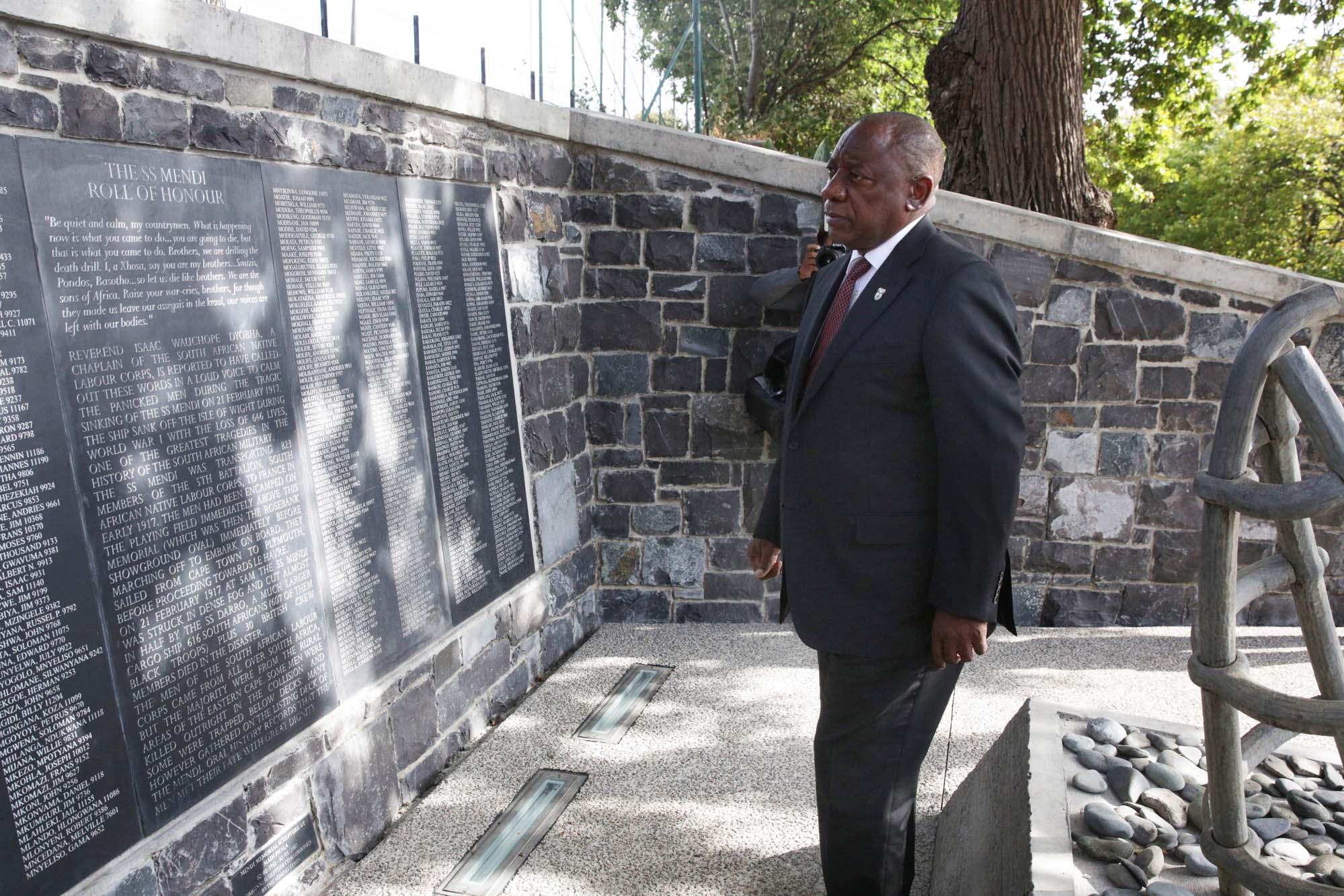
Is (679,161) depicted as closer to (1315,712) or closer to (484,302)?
(484,302)

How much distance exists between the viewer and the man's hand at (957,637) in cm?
224

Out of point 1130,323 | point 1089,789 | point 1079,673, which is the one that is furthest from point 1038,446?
point 1089,789

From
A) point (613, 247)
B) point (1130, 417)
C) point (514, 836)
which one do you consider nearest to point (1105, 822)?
point (514, 836)

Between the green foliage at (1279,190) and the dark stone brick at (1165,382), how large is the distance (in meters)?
17.0

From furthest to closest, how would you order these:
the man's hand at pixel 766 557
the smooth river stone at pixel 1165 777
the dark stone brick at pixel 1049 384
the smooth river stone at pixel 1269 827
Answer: the dark stone brick at pixel 1049 384 → the man's hand at pixel 766 557 → the smooth river stone at pixel 1165 777 → the smooth river stone at pixel 1269 827

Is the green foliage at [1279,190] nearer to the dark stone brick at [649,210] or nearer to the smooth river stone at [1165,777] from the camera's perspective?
the dark stone brick at [649,210]

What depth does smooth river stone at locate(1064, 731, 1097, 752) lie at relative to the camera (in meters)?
2.84

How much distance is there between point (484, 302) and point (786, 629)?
238 centimetres

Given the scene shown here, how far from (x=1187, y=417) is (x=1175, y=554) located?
712mm

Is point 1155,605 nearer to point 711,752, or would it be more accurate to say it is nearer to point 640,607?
point 640,607

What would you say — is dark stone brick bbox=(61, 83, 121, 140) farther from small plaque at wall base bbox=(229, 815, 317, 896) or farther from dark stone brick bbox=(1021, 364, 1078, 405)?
dark stone brick bbox=(1021, 364, 1078, 405)

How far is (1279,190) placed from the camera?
69.8ft

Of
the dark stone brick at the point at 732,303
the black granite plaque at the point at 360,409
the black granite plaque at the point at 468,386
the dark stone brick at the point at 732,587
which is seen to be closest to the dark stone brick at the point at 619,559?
the dark stone brick at the point at 732,587

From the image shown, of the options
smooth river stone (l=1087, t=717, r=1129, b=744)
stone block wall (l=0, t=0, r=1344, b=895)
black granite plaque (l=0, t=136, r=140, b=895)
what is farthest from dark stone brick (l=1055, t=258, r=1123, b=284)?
black granite plaque (l=0, t=136, r=140, b=895)
